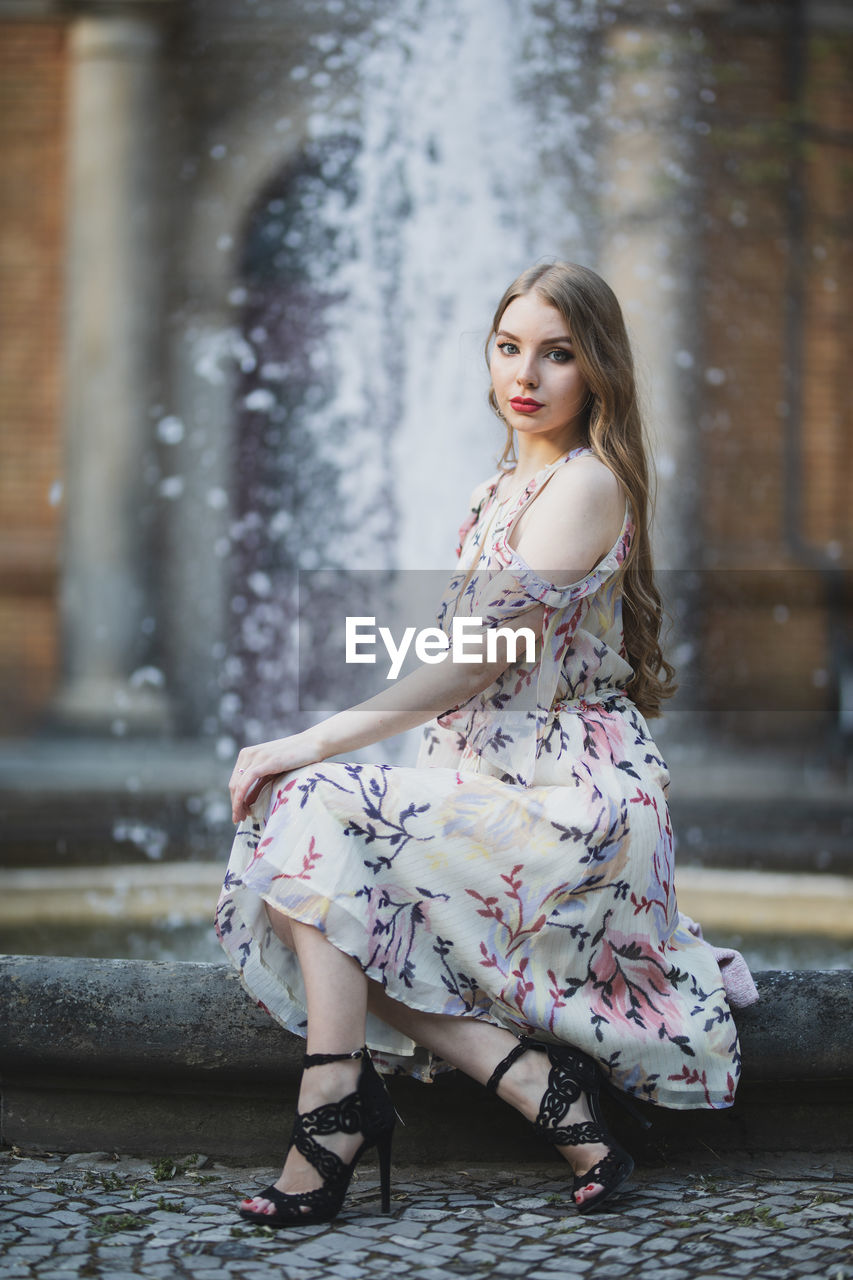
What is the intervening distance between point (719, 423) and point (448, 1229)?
7596 millimetres

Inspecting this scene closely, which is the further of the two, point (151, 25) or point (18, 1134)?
point (151, 25)

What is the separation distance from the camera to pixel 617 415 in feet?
7.94

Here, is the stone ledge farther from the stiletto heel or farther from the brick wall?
the brick wall

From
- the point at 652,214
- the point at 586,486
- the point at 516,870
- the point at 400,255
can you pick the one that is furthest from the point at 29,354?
the point at 516,870

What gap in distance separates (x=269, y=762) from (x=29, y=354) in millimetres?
7798

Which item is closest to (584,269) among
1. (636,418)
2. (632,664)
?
(636,418)

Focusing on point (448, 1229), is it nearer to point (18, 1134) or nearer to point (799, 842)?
point (18, 1134)

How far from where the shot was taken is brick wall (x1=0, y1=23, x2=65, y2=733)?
9.15 m

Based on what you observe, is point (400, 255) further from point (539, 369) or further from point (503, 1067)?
point (503, 1067)

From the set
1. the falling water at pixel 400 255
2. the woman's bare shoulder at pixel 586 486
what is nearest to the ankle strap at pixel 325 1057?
the woman's bare shoulder at pixel 586 486

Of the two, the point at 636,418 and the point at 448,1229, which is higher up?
the point at 636,418

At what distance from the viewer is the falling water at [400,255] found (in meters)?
8.15

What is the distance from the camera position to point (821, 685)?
909 cm

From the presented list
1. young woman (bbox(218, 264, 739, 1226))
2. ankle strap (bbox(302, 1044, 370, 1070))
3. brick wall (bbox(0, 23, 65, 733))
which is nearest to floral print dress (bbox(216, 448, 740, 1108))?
young woman (bbox(218, 264, 739, 1226))
